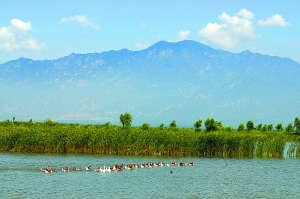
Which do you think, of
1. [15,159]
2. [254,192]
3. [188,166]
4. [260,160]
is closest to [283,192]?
[254,192]

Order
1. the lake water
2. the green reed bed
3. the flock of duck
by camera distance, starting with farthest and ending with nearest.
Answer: the green reed bed < the flock of duck < the lake water

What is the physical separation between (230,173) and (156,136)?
33.3ft

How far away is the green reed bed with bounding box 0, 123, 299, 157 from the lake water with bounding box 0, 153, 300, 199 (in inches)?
59.0

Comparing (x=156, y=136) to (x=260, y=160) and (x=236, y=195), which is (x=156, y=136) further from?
(x=236, y=195)

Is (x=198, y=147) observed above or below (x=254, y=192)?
above

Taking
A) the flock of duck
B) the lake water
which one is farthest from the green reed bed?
the flock of duck

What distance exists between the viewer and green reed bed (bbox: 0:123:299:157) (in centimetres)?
5166

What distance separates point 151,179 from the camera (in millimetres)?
40281

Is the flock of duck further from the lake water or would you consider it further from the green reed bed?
the green reed bed

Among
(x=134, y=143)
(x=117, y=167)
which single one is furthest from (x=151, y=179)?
(x=134, y=143)

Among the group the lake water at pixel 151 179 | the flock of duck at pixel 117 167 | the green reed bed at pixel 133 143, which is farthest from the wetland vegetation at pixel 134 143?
the flock of duck at pixel 117 167

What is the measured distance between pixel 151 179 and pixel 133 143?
39.5 feet

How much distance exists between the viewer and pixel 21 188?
34.1 m

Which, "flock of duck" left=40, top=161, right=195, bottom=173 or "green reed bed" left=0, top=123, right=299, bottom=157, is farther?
"green reed bed" left=0, top=123, right=299, bottom=157
